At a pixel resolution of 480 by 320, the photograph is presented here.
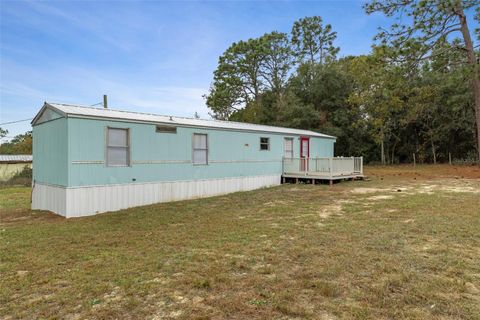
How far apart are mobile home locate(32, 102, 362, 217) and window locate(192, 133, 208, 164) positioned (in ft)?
0.11

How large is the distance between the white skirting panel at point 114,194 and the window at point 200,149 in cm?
75

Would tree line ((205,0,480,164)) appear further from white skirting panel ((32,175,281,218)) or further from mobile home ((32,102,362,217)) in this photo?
white skirting panel ((32,175,281,218))

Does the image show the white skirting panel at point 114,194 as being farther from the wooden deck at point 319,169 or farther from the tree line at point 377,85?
the tree line at point 377,85

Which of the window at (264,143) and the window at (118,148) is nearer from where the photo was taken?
the window at (118,148)

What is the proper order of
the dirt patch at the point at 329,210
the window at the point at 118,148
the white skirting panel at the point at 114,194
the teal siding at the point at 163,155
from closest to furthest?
the dirt patch at the point at 329,210 < the white skirting panel at the point at 114,194 < the teal siding at the point at 163,155 < the window at the point at 118,148

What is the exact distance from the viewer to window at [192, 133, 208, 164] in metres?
10.7

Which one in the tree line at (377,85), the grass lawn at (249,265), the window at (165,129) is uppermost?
the tree line at (377,85)

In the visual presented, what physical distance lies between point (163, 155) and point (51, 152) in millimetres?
3078

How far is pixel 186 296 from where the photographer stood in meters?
3.12

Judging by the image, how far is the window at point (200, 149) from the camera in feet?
35.1

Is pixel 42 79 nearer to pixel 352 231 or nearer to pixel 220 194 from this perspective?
pixel 220 194

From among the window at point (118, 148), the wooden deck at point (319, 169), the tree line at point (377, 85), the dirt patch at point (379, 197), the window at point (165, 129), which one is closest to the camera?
the window at point (118, 148)

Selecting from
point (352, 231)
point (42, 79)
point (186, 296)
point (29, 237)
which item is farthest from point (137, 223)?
point (42, 79)

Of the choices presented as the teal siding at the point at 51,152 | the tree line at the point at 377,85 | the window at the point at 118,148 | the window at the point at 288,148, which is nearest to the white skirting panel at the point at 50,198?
the teal siding at the point at 51,152
